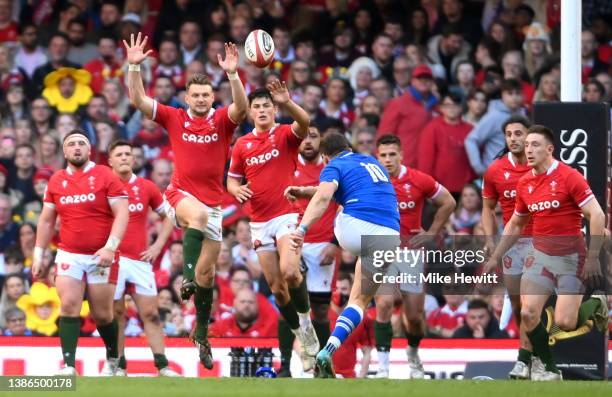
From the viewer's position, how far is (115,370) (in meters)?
16.0

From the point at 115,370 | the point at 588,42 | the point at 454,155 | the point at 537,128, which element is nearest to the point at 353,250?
the point at 537,128

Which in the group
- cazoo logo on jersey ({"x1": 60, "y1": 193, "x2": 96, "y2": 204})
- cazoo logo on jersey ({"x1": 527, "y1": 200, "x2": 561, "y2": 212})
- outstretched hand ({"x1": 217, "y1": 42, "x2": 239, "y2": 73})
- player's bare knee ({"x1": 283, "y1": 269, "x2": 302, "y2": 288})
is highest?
outstretched hand ({"x1": 217, "y1": 42, "x2": 239, "y2": 73})

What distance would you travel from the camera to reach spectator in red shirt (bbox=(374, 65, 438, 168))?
1980 centimetres

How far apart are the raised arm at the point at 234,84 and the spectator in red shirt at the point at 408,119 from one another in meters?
5.12

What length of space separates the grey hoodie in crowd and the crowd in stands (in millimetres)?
17

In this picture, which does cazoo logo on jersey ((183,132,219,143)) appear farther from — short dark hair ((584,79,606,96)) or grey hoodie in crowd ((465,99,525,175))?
short dark hair ((584,79,606,96))

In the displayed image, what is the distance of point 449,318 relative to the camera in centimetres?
1852

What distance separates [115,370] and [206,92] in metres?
3.04

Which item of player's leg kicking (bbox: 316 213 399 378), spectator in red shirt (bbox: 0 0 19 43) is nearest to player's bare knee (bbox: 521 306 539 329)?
player's leg kicking (bbox: 316 213 399 378)

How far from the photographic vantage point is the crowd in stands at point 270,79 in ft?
62.4

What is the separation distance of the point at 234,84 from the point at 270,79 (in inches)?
232

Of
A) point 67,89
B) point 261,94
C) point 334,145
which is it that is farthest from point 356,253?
point 67,89

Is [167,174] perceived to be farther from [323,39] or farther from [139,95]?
[139,95]

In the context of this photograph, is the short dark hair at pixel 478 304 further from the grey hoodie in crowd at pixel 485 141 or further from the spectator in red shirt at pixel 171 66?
the spectator in red shirt at pixel 171 66
